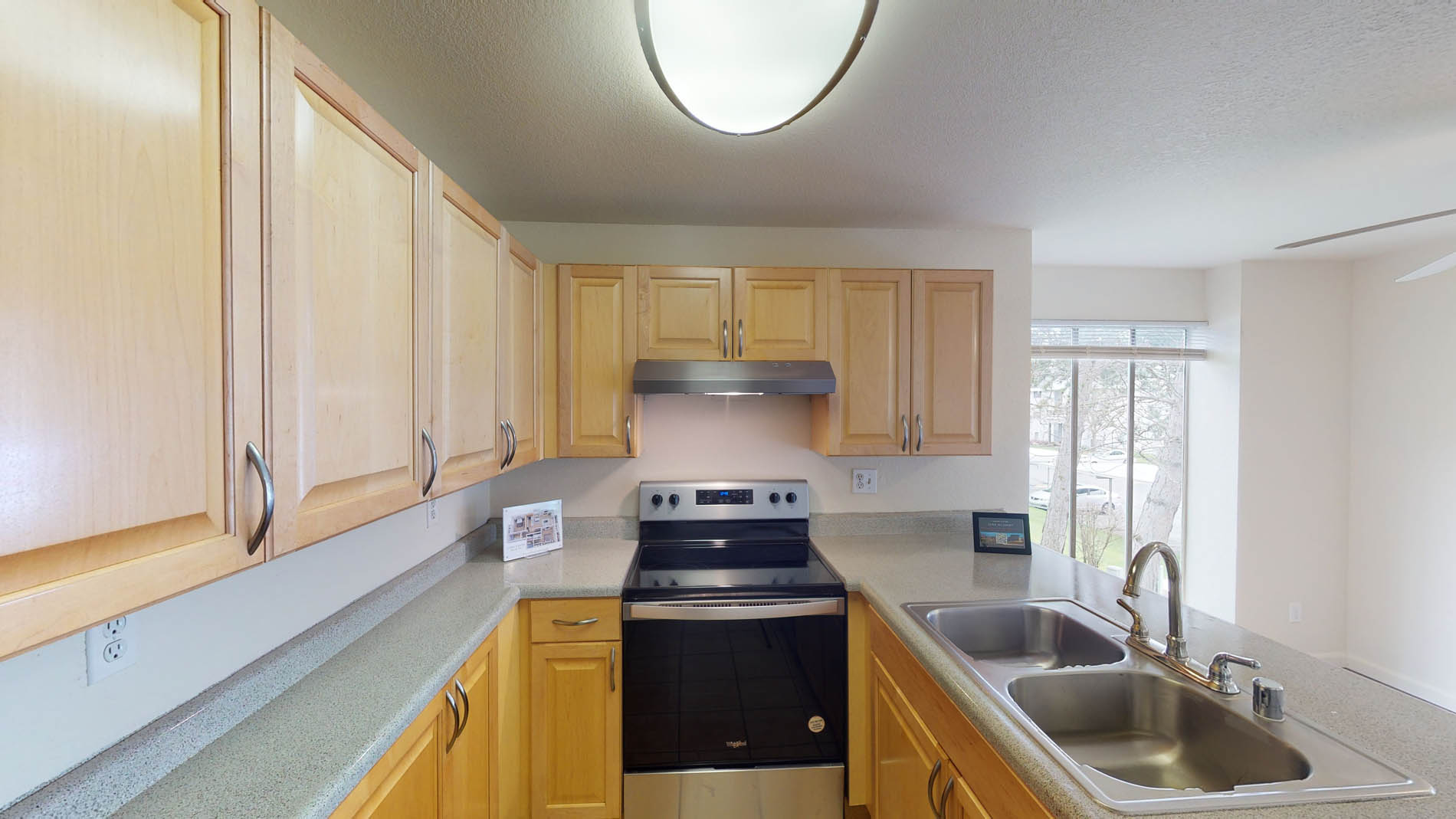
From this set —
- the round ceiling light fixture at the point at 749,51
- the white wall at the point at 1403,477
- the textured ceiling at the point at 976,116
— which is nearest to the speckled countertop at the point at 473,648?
the round ceiling light fixture at the point at 749,51

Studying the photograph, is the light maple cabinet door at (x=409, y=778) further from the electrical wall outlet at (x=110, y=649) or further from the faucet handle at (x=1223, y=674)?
the faucet handle at (x=1223, y=674)

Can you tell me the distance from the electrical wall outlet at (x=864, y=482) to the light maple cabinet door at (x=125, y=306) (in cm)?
227

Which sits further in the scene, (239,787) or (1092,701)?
(1092,701)

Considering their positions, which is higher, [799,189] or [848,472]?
[799,189]

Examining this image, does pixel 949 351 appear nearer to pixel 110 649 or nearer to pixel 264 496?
pixel 264 496

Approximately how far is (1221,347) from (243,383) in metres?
4.62

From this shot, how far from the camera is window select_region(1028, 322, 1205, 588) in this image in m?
3.59

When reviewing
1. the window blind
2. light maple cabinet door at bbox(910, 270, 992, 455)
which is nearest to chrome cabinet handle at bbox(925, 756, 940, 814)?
light maple cabinet door at bbox(910, 270, 992, 455)

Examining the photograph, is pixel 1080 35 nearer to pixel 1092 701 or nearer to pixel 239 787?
pixel 1092 701

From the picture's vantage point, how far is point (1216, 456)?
3.44m

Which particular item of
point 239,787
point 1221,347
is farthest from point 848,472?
point 1221,347

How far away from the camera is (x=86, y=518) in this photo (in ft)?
1.82

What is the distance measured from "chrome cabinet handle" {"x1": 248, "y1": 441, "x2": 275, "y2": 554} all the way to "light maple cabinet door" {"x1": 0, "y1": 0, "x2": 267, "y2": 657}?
1cm

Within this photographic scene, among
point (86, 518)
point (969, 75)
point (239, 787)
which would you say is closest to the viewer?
point (86, 518)
